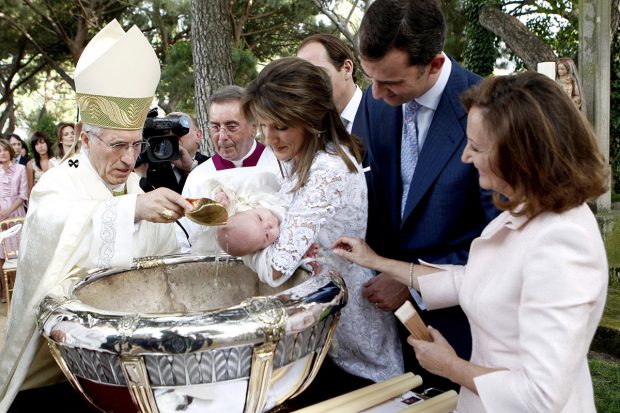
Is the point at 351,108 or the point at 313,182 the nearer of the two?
the point at 313,182

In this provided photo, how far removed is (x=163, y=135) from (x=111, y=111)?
0.80 metres

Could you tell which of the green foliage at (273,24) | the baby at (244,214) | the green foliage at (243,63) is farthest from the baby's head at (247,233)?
the green foliage at (273,24)

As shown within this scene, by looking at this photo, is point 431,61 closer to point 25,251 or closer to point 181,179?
point 25,251

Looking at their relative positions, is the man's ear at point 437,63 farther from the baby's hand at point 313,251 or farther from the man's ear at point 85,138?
the man's ear at point 85,138

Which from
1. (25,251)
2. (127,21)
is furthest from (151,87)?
(127,21)

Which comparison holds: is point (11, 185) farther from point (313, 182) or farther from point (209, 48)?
point (313, 182)

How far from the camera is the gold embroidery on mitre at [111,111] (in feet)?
5.77

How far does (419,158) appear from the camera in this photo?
156cm

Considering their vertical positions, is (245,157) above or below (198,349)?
above

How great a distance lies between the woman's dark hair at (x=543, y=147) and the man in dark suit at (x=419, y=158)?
1.58 feet

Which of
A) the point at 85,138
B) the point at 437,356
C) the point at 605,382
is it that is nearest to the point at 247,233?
the point at 437,356

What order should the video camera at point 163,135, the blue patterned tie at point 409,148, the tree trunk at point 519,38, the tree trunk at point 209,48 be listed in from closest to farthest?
the blue patterned tie at point 409,148 < the video camera at point 163,135 < the tree trunk at point 209,48 < the tree trunk at point 519,38

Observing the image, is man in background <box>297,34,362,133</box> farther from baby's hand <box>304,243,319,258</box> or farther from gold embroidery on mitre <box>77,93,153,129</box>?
baby's hand <box>304,243,319,258</box>

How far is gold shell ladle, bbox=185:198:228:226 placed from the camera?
121 cm
